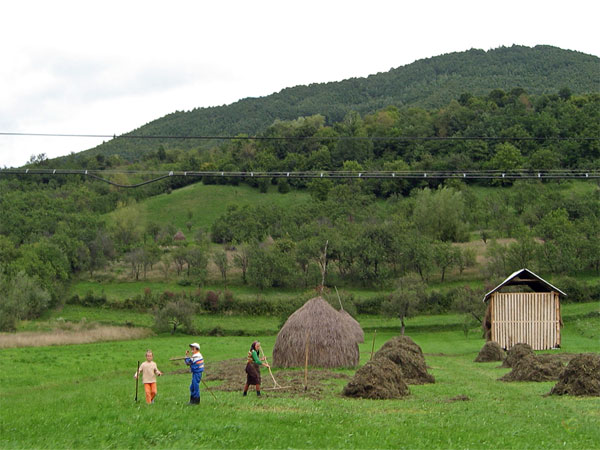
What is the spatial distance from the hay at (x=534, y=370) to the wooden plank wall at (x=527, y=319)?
18.9 metres

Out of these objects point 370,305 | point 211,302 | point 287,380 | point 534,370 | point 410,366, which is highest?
point 410,366

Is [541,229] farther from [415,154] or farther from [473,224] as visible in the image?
[415,154]

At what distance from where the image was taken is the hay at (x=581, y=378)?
19.9m

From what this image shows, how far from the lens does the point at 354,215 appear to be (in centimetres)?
12100

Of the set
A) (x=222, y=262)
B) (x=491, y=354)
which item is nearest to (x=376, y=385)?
(x=491, y=354)

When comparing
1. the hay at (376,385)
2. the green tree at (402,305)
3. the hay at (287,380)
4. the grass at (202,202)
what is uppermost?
the grass at (202,202)

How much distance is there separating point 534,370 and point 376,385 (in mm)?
7946

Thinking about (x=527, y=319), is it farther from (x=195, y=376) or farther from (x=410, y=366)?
(x=195, y=376)

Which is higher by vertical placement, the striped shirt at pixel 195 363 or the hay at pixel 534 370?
the striped shirt at pixel 195 363

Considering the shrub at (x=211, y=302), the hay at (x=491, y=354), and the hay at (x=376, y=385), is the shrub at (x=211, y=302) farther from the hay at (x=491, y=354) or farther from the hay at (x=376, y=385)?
the hay at (x=376, y=385)

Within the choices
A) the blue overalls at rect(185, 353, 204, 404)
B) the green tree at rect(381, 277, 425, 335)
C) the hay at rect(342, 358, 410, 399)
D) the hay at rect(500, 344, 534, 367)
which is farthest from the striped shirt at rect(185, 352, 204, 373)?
the green tree at rect(381, 277, 425, 335)

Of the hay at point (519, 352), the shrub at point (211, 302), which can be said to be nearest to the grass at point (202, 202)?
the shrub at point (211, 302)

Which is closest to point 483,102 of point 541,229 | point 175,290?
point 541,229

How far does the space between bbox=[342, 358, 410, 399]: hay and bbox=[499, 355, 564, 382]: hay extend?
6.29 metres
